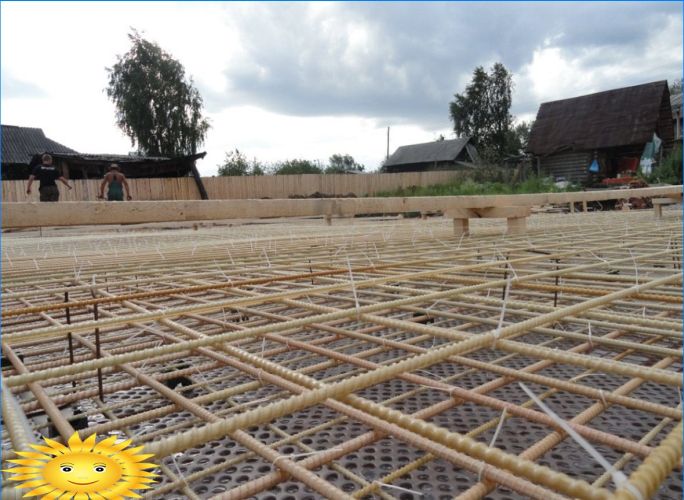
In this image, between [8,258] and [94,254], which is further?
[94,254]

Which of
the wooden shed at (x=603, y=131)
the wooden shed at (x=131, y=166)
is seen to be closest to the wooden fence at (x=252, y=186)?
the wooden shed at (x=131, y=166)

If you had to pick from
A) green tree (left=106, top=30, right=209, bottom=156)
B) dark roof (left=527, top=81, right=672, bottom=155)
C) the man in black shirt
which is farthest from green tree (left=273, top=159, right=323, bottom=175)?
the man in black shirt

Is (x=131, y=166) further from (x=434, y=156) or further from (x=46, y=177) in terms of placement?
(x=434, y=156)

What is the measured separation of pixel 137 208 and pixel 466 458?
5.04 feet

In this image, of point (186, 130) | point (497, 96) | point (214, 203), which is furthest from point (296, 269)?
point (497, 96)

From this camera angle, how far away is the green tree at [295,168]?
25.8m

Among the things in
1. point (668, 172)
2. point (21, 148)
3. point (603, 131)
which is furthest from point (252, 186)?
point (603, 131)

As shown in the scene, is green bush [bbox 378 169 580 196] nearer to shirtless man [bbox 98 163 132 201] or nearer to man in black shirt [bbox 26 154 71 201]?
shirtless man [bbox 98 163 132 201]

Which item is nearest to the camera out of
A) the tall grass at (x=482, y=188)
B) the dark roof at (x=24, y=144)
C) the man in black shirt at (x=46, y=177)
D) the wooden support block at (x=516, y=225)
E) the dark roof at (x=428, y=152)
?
the wooden support block at (x=516, y=225)

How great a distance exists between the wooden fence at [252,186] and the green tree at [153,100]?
784 centimetres

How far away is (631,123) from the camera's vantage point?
57.5ft

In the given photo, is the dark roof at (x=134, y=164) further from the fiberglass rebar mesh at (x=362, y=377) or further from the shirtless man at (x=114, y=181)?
the fiberglass rebar mesh at (x=362, y=377)

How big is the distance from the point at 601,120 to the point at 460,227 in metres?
17.4

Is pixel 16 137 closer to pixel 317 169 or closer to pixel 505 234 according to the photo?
pixel 317 169
